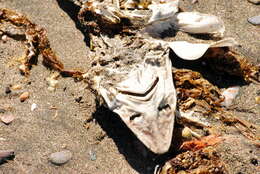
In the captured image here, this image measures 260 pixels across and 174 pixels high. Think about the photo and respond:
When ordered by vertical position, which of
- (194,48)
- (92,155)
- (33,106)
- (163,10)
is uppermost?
(163,10)

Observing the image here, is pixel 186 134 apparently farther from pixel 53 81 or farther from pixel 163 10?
pixel 53 81

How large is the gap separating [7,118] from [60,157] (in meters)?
0.65

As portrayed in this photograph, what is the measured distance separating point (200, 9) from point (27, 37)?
6.40 feet

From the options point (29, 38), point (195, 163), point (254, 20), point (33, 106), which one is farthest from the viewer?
point (254, 20)

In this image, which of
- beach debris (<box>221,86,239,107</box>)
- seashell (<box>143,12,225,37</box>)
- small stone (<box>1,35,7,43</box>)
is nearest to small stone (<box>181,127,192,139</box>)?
beach debris (<box>221,86,239,107</box>)

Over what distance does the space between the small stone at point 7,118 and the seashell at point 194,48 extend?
66.0 inches

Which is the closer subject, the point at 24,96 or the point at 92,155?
the point at 92,155

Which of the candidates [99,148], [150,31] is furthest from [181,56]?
[99,148]

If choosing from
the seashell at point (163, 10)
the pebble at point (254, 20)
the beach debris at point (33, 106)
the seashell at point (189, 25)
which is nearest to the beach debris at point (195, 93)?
the seashell at point (189, 25)

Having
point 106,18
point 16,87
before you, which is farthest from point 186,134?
point 16,87

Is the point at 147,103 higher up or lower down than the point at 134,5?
lower down

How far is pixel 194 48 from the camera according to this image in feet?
13.4

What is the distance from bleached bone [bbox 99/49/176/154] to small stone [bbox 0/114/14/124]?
883mm

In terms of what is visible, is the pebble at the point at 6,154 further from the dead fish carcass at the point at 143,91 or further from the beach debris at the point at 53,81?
the dead fish carcass at the point at 143,91
